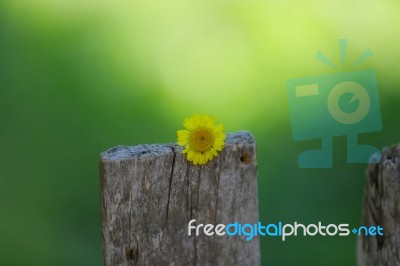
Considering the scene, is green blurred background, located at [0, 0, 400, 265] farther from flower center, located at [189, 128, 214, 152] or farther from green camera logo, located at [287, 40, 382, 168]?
flower center, located at [189, 128, 214, 152]

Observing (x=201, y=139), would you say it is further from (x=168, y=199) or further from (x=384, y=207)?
(x=384, y=207)

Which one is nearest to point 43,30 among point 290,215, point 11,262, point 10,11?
point 10,11

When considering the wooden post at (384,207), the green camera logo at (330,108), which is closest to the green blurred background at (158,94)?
the green camera logo at (330,108)

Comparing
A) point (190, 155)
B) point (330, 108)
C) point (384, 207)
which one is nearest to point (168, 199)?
point (190, 155)

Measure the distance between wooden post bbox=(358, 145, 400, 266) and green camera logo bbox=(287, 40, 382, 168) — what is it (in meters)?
0.93

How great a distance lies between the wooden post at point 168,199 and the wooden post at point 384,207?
13.3 inches

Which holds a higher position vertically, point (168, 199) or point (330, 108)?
point (330, 108)

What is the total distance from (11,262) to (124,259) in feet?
8.17

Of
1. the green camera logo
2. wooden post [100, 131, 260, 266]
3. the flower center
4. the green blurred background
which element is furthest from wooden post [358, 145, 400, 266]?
the green blurred background

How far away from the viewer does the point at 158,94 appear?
3.68m

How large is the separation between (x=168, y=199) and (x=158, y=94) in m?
2.13

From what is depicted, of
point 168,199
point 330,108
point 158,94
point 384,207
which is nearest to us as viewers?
point 168,199

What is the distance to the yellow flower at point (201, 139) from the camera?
1.59 metres

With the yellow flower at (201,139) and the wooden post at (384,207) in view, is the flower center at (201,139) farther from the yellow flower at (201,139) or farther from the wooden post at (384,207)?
the wooden post at (384,207)
